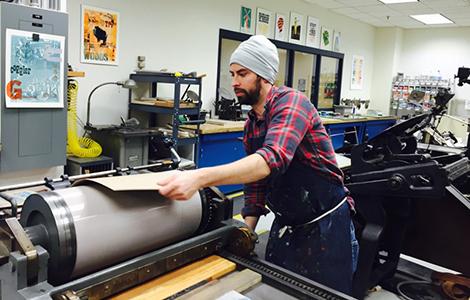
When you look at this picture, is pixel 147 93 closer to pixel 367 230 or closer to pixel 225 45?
pixel 225 45

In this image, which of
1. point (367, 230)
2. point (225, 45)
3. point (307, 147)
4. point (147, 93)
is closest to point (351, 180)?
point (367, 230)

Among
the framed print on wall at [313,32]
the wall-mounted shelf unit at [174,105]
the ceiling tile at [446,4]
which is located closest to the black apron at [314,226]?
the wall-mounted shelf unit at [174,105]

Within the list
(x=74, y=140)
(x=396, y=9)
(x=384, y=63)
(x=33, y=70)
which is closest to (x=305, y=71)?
(x=396, y=9)

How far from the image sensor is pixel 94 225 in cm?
99

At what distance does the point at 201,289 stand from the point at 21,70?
7.67 ft

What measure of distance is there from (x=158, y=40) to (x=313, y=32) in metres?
3.26

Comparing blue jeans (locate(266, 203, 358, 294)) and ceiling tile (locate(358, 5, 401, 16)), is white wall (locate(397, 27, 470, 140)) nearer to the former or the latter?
ceiling tile (locate(358, 5, 401, 16))

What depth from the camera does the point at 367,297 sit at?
8.41ft

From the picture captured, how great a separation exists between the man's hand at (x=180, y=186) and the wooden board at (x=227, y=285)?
0.24 metres

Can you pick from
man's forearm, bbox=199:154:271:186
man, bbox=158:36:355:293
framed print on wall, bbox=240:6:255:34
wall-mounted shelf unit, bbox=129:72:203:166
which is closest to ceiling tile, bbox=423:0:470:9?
framed print on wall, bbox=240:6:255:34

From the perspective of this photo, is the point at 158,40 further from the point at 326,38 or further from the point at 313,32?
the point at 326,38

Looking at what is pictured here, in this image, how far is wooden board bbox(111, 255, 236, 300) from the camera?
1018mm

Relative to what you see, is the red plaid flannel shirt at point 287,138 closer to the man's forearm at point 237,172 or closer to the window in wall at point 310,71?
the man's forearm at point 237,172

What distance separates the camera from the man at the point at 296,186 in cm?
145
